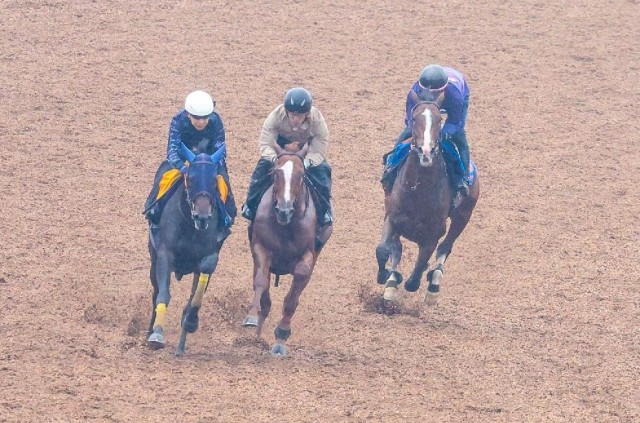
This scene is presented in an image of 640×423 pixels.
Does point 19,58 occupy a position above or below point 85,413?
above

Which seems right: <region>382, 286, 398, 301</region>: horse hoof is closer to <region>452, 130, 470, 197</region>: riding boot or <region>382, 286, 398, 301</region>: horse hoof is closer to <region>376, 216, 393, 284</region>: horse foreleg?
<region>376, 216, 393, 284</region>: horse foreleg

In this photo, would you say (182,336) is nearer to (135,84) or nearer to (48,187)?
(48,187)

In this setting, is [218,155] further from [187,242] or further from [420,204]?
[420,204]

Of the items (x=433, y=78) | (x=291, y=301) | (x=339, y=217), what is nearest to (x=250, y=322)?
(x=291, y=301)

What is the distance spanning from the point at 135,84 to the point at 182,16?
3383 mm

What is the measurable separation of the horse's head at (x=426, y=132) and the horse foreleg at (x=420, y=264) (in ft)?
5.34

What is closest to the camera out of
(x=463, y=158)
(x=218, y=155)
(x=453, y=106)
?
(x=218, y=155)

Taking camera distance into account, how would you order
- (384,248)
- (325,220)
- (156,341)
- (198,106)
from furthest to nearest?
(384,248) < (325,220) < (198,106) < (156,341)

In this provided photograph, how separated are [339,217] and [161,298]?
18.7 ft

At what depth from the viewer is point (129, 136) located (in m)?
20.3

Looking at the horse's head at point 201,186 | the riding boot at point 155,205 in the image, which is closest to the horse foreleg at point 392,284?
the riding boot at point 155,205

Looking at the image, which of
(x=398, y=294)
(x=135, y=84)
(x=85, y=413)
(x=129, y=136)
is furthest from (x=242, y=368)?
(x=135, y=84)

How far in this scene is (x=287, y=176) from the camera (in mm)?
13156

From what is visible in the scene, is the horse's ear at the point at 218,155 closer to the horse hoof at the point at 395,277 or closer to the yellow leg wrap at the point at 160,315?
the yellow leg wrap at the point at 160,315
